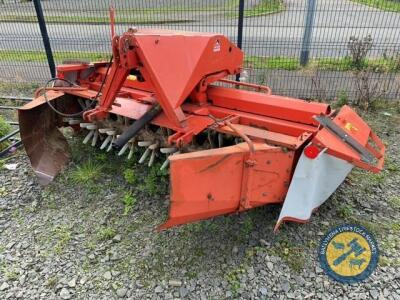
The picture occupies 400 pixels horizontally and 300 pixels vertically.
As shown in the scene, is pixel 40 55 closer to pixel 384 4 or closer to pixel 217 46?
pixel 217 46

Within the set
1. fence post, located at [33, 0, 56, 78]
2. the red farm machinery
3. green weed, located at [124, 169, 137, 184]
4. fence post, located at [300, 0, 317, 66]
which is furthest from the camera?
fence post, located at [300, 0, 317, 66]

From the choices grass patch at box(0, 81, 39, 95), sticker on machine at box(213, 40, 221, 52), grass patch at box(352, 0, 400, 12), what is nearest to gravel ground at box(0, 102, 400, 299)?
sticker on machine at box(213, 40, 221, 52)

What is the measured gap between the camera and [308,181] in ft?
9.34

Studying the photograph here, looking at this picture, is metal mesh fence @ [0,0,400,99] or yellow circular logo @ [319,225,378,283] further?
metal mesh fence @ [0,0,400,99]

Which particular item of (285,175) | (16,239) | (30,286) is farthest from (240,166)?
(16,239)

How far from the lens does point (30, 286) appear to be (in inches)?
111

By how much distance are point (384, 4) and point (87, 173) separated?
5.58 metres

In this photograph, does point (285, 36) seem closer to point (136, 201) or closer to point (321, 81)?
point (321, 81)

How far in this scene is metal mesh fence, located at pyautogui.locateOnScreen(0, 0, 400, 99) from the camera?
6.09 metres

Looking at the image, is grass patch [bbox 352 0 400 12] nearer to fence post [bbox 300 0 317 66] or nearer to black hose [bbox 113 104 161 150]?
fence post [bbox 300 0 317 66]

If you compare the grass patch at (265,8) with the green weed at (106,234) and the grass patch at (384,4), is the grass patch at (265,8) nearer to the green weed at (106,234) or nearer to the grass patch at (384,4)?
the grass patch at (384,4)

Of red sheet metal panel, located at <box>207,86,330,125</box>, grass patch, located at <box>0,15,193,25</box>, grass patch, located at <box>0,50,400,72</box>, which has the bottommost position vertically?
grass patch, located at <box>0,50,400,72</box>

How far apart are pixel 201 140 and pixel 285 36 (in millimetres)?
3926

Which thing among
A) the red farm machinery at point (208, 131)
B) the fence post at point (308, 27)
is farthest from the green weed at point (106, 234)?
the fence post at point (308, 27)
